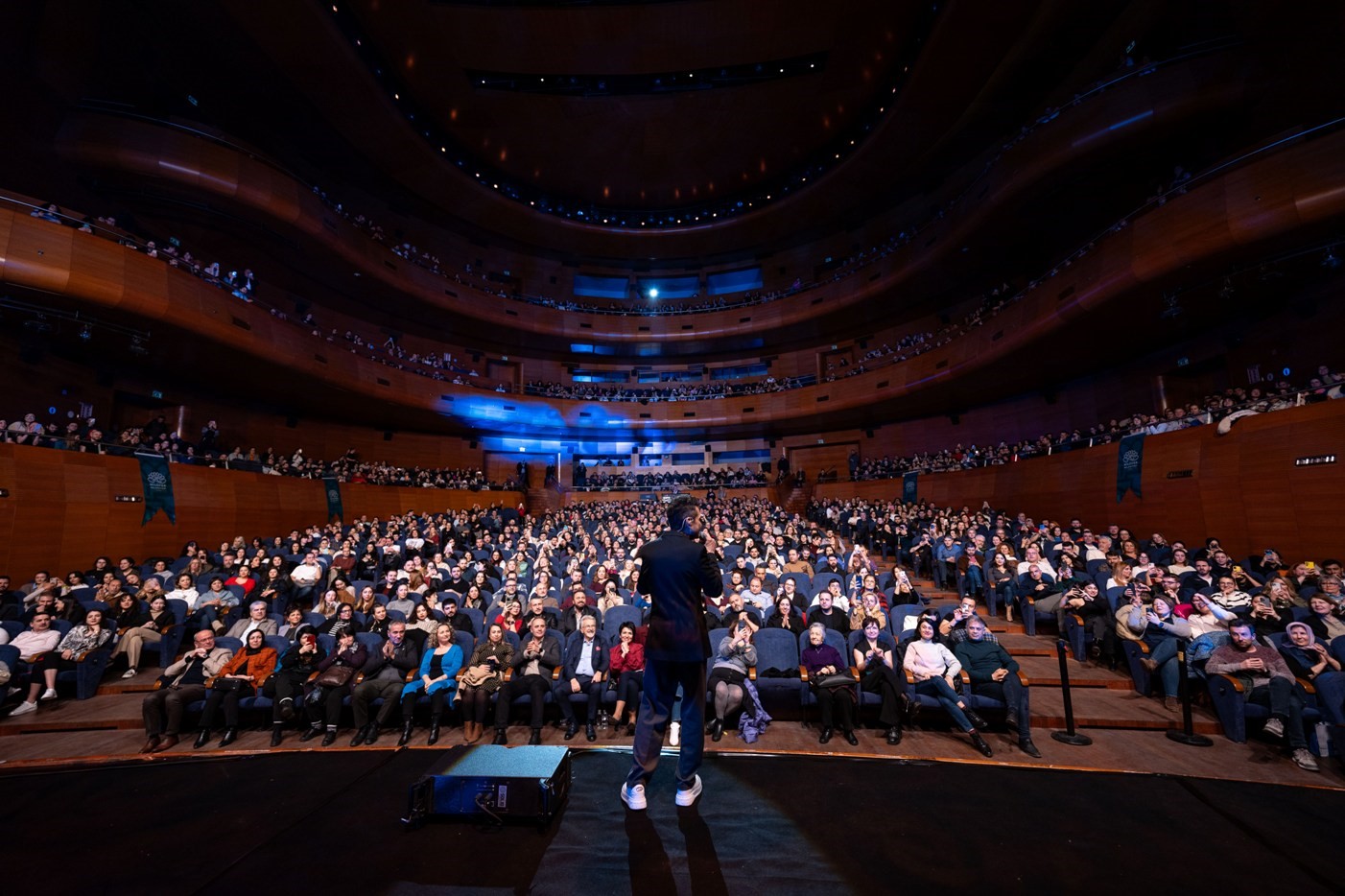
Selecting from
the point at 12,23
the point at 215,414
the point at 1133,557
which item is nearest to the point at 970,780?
the point at 1133,557

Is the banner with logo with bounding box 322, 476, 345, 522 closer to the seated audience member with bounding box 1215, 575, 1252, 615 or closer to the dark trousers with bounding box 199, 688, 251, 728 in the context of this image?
the dark trousers with bounding box 199, 688, 251, 728

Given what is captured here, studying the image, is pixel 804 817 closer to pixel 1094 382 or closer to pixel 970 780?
pixel 970 780

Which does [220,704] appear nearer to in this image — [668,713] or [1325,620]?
[668,713]

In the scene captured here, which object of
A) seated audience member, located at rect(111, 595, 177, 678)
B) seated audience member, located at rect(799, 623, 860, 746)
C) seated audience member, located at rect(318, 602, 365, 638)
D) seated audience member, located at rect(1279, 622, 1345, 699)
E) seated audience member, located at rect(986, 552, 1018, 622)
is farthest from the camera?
seated audience member, located at rect(986, 552, 1018, 622)

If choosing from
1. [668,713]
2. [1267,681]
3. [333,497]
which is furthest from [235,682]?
[333,497]

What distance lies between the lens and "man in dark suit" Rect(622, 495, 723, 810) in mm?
2656

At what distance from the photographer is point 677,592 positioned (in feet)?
8.86

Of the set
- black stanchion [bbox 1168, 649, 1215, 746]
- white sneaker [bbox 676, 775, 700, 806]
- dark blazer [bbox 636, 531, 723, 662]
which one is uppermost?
dark blazer [bbox 636, 531, 723, 662]

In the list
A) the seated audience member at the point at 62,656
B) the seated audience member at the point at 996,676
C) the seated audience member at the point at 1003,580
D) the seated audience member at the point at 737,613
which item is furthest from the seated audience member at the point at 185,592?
the seated audience member at the point at 1003,580

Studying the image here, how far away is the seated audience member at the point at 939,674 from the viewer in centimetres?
424

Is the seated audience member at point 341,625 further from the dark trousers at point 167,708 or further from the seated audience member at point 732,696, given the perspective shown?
the seated audience member at point 732,696

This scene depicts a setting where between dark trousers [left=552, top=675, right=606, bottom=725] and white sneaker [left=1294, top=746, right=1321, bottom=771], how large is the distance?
5035 millimetres

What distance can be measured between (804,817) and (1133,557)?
744 centimetres

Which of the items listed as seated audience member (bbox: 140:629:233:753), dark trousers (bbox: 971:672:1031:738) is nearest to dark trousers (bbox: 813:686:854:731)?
dark trousers (bbox: 971:672:1031:738)
